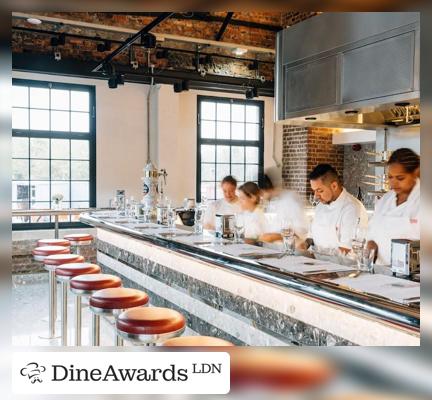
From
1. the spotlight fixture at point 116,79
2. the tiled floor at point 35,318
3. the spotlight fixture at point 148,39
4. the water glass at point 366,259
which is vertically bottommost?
the tiled floor at point 35,318

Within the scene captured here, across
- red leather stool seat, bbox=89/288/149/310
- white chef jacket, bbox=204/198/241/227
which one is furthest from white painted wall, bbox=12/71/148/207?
red leather stool seat, bbox=89/288/149/310

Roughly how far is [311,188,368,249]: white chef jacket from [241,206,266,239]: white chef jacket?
0.53 meters

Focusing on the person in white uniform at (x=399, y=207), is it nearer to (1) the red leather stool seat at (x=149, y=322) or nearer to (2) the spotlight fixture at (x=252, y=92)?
(1) the red leather stool seat at (x=149, y=322)

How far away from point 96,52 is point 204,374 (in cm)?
650

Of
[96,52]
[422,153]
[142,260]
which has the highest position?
[96,52]

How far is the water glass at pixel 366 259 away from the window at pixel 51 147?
5696 millimetres

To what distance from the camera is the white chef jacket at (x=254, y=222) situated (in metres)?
Answer: 4.16

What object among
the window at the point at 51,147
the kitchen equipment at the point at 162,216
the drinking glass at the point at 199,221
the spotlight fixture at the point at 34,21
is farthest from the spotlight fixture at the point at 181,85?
the drinking glass at the point at 199,221

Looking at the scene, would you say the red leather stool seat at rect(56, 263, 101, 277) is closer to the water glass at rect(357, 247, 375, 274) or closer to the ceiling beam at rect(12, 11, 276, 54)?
the water glass at rect(357, 247, 375, 274)

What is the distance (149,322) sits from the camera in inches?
77.2

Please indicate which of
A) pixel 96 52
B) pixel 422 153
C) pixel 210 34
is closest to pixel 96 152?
pixel 96 52

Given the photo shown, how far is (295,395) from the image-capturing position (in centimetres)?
142

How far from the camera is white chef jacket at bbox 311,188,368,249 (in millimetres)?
3582

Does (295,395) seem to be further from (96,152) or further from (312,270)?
(96,152)
